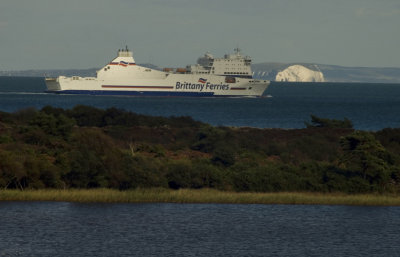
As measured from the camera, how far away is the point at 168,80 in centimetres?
15550

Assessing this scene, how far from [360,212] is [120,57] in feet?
430

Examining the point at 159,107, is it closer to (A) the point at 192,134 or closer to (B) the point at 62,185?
(A) the point at 192,134

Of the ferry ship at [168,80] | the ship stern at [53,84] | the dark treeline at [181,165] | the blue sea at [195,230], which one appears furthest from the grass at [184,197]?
the ship stern at [53,84]

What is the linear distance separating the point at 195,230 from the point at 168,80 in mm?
127753

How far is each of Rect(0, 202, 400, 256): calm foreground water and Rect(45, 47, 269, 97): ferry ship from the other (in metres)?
123

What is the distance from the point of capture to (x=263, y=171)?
37750 millimetres

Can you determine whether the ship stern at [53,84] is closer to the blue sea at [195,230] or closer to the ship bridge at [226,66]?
the ship bridge at [226,66]

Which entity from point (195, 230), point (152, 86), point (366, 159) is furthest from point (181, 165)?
point (152, 86)

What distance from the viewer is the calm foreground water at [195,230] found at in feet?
84.2

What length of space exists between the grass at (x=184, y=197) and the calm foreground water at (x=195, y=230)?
0.51 meters

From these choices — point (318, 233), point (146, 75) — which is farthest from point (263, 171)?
point (146, 75)

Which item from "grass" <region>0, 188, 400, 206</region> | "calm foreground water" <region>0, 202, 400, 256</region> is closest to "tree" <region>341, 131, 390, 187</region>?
"grass" <region>0, 188, 400, 206</region>

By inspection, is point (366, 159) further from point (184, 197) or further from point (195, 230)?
point (195, 230)

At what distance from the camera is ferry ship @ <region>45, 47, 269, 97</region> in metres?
155
